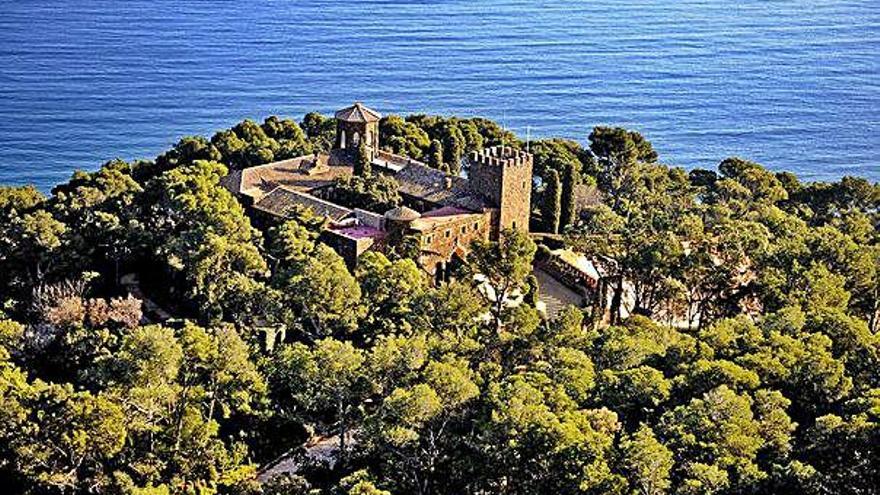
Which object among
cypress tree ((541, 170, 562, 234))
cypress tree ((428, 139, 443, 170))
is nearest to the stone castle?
cypress tree ((541, 170, 562, 234))

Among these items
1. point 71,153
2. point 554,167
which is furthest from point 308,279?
point 71,153

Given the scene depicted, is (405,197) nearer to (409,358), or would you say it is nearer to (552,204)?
(552,204)

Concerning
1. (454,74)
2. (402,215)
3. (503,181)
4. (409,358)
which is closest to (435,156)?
(503,181)

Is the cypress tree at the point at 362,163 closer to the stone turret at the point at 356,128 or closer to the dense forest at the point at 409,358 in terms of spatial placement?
the stone turret at the point at 356,128

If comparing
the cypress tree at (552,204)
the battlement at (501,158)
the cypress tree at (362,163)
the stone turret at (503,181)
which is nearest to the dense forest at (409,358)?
the cypress tree at (552,204)

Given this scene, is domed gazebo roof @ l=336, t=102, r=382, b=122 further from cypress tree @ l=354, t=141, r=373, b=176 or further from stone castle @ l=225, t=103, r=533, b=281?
cypress tree @ l=354, t=141, r=373, b=176

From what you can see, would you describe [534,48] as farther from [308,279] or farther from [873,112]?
[308,279]
